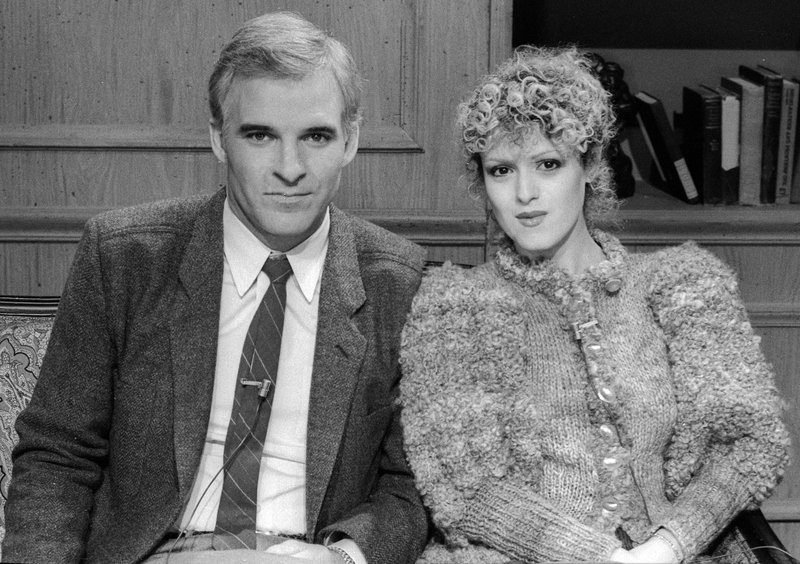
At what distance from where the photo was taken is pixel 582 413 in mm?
1804

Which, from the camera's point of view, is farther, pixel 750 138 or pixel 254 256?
pixel 750 138

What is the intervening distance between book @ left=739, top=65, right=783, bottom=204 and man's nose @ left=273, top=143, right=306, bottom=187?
1378mm

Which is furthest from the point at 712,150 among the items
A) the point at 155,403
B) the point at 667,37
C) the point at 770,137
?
the point at 155,403

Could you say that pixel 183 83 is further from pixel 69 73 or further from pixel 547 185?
pixel 547 185

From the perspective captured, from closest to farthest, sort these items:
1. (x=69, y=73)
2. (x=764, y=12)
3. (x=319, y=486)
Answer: (x=319, y=486) → (x=69, y=73) → (x=764, y=12)

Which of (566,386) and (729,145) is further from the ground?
(729,145)

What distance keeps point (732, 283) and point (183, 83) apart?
1300 millimetres

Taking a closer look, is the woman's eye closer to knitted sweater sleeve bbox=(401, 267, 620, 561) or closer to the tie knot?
knitted sweater sleeve bbox=(401, 267, 620, 561)

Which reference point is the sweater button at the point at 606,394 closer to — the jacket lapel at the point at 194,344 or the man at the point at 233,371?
the man at the point at 233,371

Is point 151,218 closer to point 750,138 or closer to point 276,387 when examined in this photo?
point 276,387

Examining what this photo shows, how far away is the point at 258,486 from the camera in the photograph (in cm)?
180

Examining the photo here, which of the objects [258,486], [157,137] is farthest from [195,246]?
[157,137]

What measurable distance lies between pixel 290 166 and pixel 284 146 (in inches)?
1.7

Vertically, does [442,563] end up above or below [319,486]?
below
